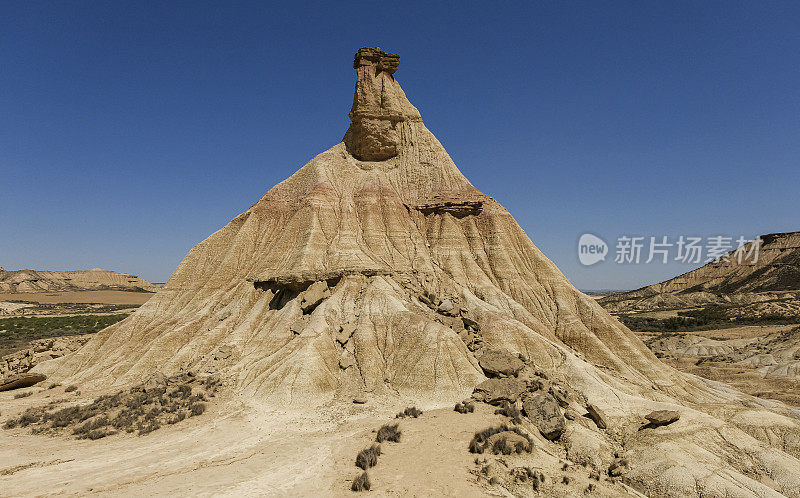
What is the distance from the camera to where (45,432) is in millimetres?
20391

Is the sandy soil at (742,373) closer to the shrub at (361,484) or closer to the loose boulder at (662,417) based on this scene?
the loose boulder at (662,417)

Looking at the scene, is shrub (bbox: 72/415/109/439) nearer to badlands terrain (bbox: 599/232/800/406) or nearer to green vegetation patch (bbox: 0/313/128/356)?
green vegetation patch (bbox: 0/313/128/356)

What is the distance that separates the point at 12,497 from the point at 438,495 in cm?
1572

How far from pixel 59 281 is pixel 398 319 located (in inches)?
9065

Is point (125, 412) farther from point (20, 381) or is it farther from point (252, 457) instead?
point (20, 381)

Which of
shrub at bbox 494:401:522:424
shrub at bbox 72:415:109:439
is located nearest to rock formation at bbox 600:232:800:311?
shrub at bbox 494:401:522:424

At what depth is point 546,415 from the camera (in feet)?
64.9

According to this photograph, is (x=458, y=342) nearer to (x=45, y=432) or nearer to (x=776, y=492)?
(x=776, y=492)

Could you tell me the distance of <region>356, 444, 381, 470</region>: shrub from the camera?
15719 mm

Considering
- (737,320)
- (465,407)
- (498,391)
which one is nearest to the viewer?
(465,407)

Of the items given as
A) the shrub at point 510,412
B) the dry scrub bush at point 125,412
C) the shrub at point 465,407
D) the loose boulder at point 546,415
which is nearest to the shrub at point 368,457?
the shrub at point 465,407

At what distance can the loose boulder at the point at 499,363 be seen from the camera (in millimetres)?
24500

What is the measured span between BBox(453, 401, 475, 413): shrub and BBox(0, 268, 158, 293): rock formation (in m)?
220

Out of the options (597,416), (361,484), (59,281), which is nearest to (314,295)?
(361,484)
